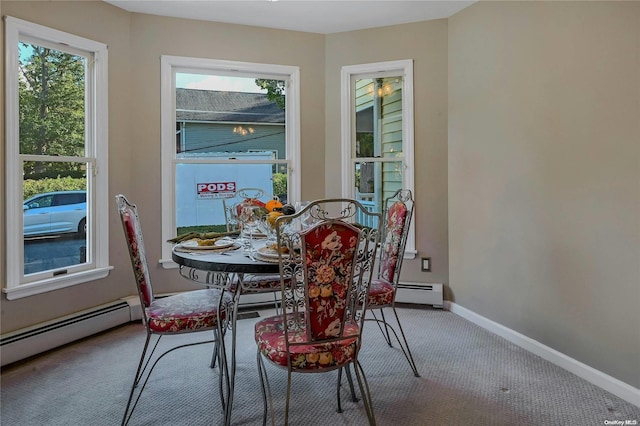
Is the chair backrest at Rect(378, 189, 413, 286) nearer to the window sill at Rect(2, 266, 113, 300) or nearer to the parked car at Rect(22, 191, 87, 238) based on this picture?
the window sill at Rect(2, 266, 113, 300)

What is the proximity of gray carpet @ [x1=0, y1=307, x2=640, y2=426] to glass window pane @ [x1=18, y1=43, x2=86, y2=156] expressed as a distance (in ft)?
4.86

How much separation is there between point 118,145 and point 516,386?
3388mm

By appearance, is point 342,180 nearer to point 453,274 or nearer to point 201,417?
point 453,274

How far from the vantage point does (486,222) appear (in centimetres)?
318

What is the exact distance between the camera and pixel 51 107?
2.88m

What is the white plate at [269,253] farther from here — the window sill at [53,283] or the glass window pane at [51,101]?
the glass window pane at [51,101]

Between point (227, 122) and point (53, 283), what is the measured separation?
1.96 metres

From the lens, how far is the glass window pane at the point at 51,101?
2.71 meters

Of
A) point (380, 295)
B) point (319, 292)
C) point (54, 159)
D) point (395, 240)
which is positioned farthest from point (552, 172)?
point (54, 159)

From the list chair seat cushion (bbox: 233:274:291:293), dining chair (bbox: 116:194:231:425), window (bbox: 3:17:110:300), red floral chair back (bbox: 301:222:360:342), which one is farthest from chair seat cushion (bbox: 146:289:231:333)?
window (bbox: 3:17:110:300)

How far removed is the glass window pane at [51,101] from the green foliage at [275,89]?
4.97 ft

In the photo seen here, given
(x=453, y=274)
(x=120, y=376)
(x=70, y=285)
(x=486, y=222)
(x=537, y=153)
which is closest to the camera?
(x=120, y=376)

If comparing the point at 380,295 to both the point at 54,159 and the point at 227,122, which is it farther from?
the point at 54,159

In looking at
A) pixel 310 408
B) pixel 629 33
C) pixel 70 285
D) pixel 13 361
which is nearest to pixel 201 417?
pixel 310 408
